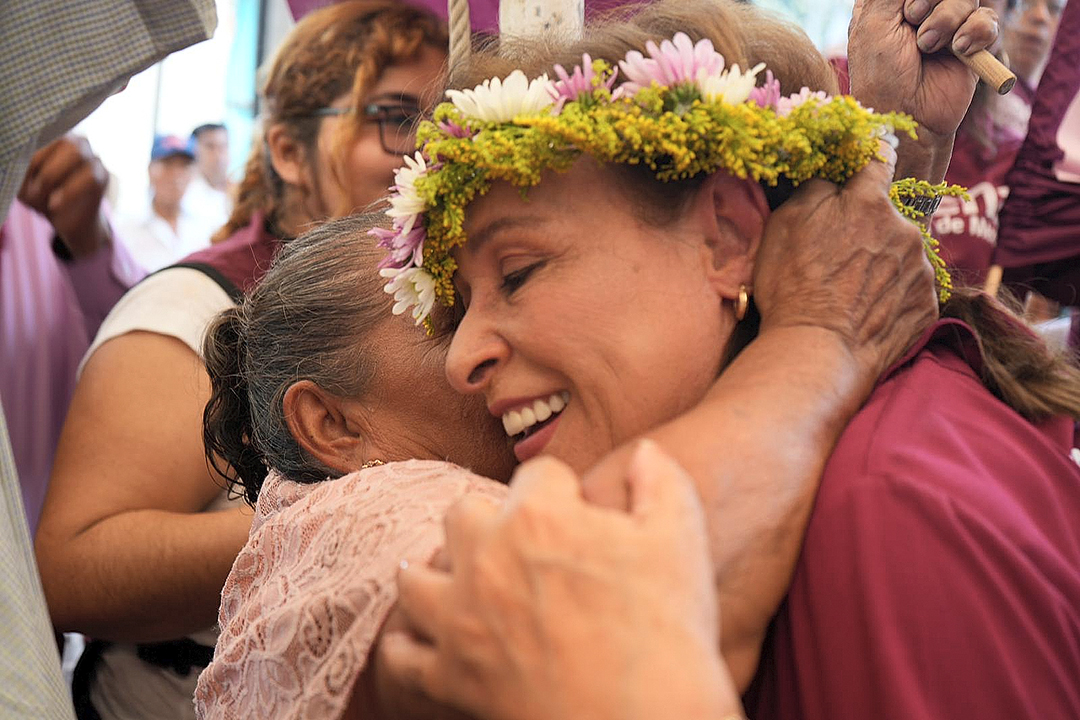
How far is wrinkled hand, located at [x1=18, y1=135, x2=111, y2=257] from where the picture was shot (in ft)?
12.0

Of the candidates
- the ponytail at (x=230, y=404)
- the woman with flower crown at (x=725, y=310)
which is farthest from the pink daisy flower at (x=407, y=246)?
the ponytail at (x=230, y=404)

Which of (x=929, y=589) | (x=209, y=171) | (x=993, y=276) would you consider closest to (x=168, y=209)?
(x=209, y=171)

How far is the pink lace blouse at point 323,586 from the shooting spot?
1.40 m

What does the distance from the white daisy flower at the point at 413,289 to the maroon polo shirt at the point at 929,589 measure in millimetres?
701

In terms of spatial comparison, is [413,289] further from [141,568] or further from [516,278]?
[141,568]

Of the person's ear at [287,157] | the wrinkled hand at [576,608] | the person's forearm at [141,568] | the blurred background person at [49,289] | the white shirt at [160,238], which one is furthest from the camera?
the white shirt at [160,238]

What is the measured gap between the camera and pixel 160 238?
8375 millimetres

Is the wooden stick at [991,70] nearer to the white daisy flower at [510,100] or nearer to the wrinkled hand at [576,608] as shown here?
the white daisy flower at [510,100]

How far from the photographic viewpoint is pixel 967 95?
82.1 inches

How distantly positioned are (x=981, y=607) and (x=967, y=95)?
3.68 feet

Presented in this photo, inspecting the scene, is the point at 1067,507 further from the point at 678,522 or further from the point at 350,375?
the point at 350,375

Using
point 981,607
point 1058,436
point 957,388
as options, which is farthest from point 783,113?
point 981,607

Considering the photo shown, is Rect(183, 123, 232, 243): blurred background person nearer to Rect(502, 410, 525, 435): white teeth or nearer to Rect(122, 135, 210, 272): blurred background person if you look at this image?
Rect(122, 135, 210, 272): blurred background person

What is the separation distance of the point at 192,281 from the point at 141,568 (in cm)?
82
